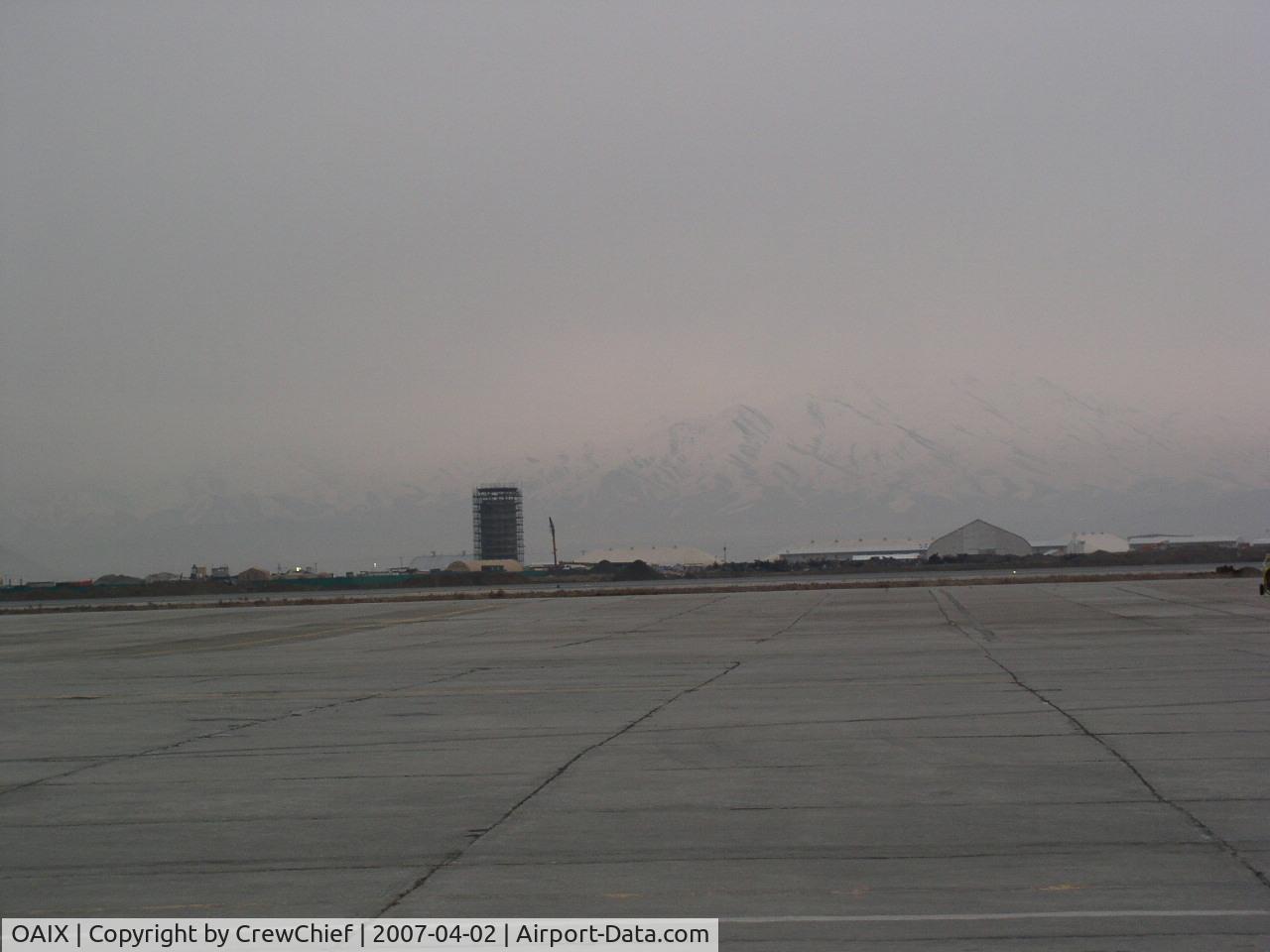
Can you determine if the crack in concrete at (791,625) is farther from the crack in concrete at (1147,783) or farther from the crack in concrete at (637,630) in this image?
the crack in concrete at (1147,783)

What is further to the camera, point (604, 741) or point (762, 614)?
point (762, 614)

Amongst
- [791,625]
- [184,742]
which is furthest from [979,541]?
[184,742]

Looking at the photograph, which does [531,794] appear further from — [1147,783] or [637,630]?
[637,630]

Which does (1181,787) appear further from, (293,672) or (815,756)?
(293,672)

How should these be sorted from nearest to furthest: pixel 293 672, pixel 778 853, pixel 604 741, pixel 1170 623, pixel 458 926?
pixel 458 926, pixel 778 853, pixel 604 741, pixel 293 672, pixel 1170 623

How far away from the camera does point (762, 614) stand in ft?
159

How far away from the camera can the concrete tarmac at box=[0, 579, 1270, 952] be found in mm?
8836

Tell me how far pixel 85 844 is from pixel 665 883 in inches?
210

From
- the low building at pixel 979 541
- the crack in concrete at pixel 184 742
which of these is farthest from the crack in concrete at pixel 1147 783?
the low building at pixel 979 541

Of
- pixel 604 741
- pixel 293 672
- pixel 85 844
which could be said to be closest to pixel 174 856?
pixel 85 844

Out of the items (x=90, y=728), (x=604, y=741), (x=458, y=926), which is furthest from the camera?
(x=90, y=728)
